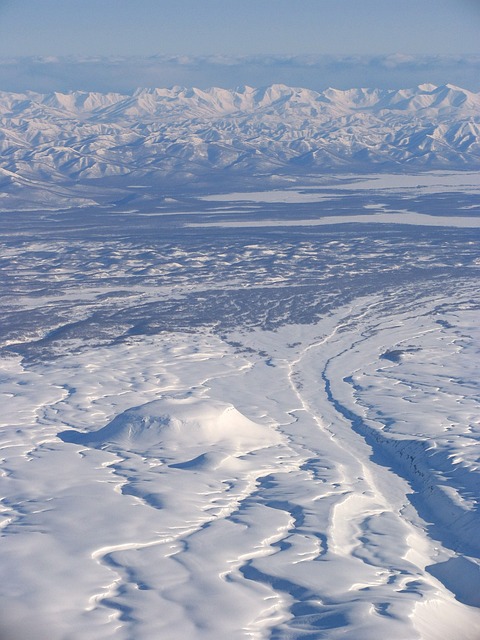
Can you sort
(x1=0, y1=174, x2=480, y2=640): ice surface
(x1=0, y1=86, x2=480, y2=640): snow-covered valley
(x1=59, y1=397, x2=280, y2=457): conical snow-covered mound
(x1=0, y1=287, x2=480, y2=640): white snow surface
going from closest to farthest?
(x1=0, y1=287, x2=480, y2=640): white snow surface
(x1=0, y1=174, x2=480, y2=640): ice surface
(x1=0, y1=86, x2=480, y2=640): snow-covered valley
(x1=59, y1=397, x2=280, y2=457): conical snow-covered mound

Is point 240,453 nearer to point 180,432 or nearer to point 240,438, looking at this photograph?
point 240,438

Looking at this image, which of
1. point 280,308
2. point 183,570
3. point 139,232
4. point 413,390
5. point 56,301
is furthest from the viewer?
point 139,232

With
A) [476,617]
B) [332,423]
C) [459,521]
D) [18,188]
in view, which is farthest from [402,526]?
[18,188]

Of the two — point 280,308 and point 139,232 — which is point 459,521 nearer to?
point 280,308

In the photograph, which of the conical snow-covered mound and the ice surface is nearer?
the ice surface

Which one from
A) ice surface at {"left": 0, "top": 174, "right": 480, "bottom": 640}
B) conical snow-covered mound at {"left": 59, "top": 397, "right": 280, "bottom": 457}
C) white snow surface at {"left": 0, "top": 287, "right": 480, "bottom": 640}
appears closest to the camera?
white snow surface at {"left": 0, "top": 287, "right": 480, "bottom": 640}

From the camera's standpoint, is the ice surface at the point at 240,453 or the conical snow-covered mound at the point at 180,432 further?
the conical snow-covered mound at the point at 180,432
